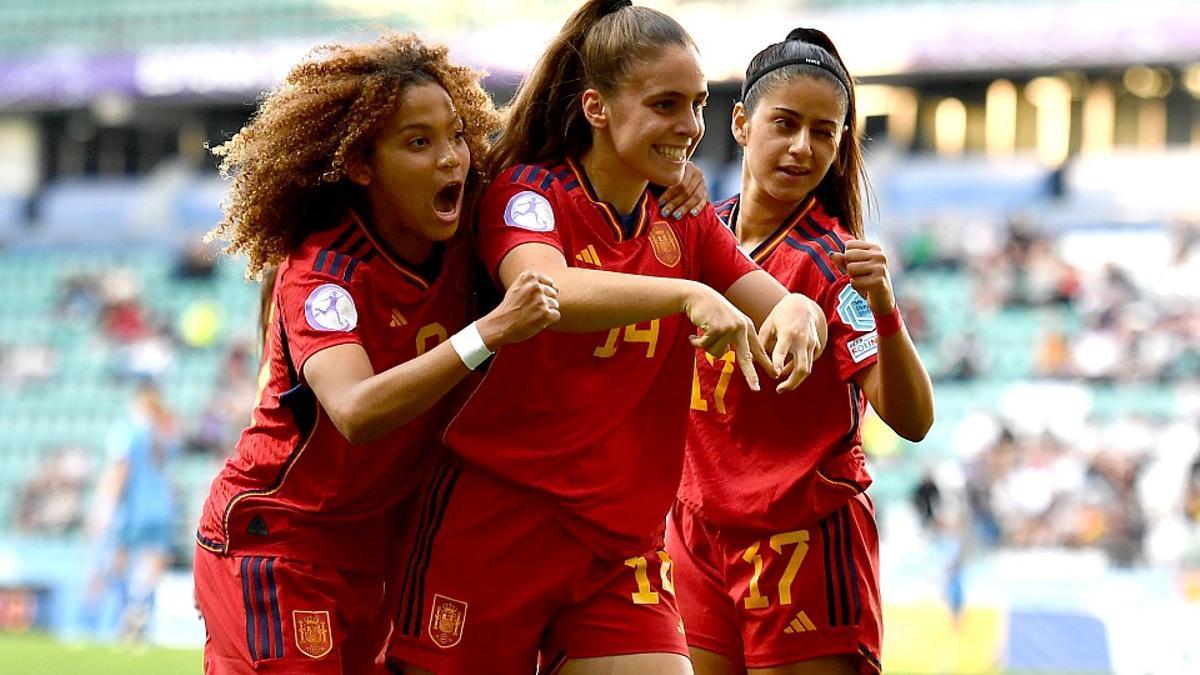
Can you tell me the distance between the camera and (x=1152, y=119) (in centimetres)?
2175

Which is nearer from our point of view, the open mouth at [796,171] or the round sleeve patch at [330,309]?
the round sleeve patch at [330,309]

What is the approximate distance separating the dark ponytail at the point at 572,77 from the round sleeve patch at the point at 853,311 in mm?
769

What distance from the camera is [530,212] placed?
3.96m

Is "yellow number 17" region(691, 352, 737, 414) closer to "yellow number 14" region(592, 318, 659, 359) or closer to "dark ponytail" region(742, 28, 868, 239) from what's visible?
"yellow number 14" region(592, 318, 659, 359)

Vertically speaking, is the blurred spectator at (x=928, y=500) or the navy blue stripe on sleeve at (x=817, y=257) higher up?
the navy blue stripe on sleeve at (x=817, y=257)

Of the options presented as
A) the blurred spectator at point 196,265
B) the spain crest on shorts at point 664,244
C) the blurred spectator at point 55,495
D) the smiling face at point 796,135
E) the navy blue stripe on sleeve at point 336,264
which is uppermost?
the blurred spectator at point 196,265

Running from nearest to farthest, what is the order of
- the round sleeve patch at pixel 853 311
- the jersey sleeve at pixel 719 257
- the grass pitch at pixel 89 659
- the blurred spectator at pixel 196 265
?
the jersey sleeve at pixel 719 257
the round sleeve patch at pixel 853 311
the grass pitch at pixel 89 659
the blurred spectator at pixel 196 265

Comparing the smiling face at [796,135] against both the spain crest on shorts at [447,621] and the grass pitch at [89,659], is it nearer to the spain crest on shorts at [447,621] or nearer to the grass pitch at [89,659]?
the spain crest on shorts at [447,621]

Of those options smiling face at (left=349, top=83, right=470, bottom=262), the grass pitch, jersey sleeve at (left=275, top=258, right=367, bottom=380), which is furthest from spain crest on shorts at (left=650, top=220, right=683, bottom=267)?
the grass pitch

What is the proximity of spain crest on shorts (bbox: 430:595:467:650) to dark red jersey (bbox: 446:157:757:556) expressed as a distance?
325 mm

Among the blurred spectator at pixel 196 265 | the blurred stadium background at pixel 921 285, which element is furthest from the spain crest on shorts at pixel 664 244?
the blurred spectator at pixel 196 265

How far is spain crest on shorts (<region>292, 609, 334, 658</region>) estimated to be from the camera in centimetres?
412

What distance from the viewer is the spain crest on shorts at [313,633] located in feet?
13.5

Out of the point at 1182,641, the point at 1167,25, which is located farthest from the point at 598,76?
the point at 1167,25
